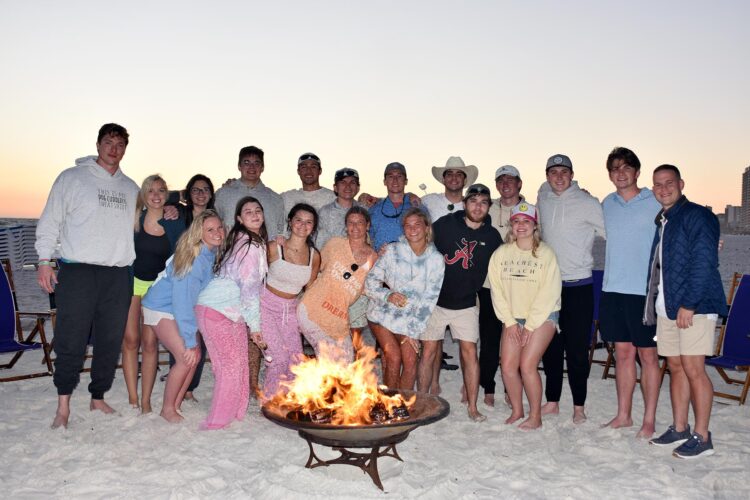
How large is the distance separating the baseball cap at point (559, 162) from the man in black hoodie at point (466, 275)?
28.9 inches

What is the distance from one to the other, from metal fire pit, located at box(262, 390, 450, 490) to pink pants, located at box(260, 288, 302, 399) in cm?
160

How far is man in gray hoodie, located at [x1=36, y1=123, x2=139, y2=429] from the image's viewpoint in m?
5.37

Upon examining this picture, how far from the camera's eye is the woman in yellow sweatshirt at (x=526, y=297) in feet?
18.1

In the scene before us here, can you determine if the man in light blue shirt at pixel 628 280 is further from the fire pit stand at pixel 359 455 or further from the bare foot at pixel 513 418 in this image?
the fire pit stand at pixel 359 455

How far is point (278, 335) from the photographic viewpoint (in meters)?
6.04

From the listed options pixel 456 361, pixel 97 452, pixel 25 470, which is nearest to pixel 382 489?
pixel 97 452

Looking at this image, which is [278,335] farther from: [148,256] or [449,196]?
[449,196]

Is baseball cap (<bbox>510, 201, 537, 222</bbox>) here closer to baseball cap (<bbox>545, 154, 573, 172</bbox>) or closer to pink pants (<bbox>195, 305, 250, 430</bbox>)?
baseball cap (<bbox>545, 154, 573, 172</bbox>)

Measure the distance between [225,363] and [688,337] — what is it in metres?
4.03

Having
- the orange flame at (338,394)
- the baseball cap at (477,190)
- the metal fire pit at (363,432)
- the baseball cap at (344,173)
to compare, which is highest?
the baseball cap at (344,173)

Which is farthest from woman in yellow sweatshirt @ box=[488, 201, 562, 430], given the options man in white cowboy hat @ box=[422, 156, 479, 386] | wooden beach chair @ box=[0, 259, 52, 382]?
wooden beach chair @ box=[0, 259, 52, 382]

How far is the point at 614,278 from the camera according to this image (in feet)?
18.2

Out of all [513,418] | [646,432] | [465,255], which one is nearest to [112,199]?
[465,255]

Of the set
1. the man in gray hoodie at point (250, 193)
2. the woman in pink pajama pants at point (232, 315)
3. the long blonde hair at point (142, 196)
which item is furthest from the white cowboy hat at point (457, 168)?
the long blonde hair at point (142, 196)
